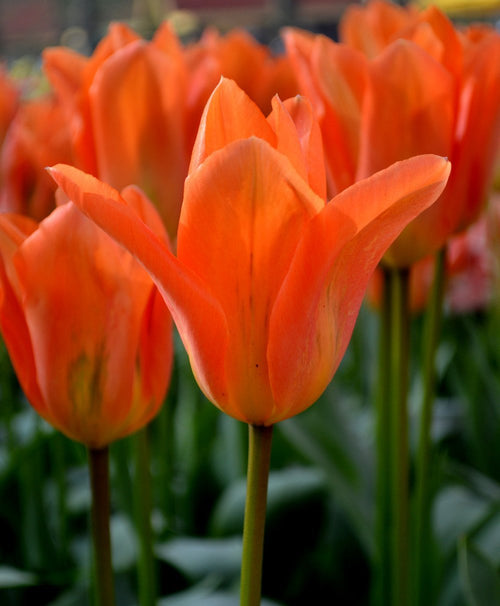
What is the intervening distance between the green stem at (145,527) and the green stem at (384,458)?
7.1 inches

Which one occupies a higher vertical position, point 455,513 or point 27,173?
point 27,173

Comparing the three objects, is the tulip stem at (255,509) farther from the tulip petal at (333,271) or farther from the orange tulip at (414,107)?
the orange tulip at (414,107)

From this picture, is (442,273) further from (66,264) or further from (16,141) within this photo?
(16,141)

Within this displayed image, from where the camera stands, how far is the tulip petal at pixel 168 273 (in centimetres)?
32

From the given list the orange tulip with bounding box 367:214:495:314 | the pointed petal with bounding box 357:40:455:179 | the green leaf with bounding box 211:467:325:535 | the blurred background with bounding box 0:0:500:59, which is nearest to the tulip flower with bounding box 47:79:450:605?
the pointed petal with bounding box 357:40:455:179

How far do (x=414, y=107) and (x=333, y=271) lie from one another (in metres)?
0.26

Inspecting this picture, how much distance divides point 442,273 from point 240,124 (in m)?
0.36

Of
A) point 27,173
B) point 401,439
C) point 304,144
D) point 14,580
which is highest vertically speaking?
point 304,144

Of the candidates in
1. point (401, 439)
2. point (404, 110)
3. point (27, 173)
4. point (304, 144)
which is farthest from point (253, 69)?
point (304, 144)

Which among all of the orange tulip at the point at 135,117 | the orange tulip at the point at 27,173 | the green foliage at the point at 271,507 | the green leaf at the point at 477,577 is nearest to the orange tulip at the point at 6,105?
the orange tulip at the point at 27,173

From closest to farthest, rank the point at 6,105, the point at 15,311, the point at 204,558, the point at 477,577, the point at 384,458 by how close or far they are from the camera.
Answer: the point at 15,311
the point at 477,577
the point at 384,458
the point at 204,558
the point at 6,105

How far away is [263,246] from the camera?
338 mm

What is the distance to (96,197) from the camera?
317 mm

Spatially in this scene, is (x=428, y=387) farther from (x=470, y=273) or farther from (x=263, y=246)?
(x=470, y=273)
